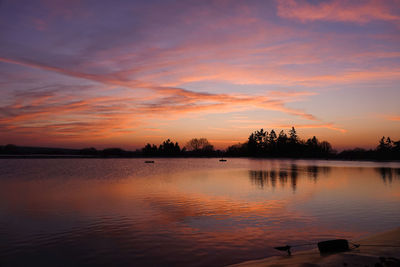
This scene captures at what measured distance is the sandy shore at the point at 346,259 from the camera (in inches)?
343

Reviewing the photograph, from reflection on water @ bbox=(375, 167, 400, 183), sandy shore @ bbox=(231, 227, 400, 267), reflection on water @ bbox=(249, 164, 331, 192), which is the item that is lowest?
reflection on water @ bbox=(249, 164, 331, 192)

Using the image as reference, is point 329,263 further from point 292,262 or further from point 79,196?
point 79,196

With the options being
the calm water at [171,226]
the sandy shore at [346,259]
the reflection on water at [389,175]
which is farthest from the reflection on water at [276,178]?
the sandy shore at [346,259]

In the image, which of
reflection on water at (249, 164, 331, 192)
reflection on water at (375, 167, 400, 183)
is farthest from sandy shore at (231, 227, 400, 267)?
reflection on water at (375, 167, 400, 183)

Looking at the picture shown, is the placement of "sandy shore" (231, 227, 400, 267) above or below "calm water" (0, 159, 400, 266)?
above

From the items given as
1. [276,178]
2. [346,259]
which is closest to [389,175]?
[276,178]

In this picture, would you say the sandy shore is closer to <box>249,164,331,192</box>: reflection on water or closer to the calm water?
the calm water

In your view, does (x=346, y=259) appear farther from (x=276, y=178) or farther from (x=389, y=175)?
(x=389, y=175)

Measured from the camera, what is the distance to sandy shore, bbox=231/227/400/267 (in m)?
8.70

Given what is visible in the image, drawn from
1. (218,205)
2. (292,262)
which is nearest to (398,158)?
(218,205)

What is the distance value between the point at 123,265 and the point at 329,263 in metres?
6.73

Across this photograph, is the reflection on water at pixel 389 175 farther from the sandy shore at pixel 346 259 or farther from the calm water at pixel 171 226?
the sandy shore at pixel 346 259

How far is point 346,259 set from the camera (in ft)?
30.0

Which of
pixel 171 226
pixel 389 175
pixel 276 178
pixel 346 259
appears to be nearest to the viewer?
pixel 346 259
